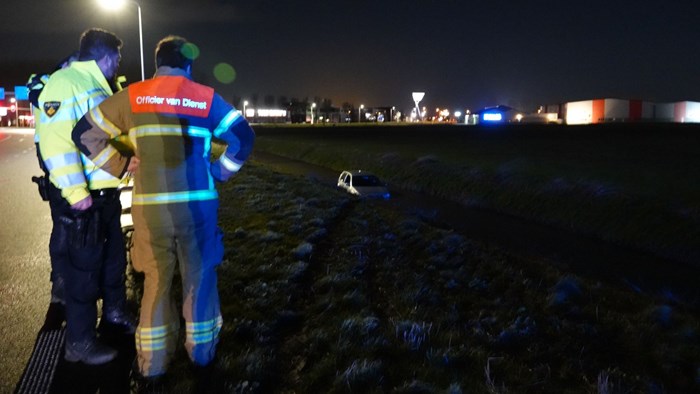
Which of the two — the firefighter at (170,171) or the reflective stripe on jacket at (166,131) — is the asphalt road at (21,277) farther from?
the reflective stripe on jacket at (166,131)

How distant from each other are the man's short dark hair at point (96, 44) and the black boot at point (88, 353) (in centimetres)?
197

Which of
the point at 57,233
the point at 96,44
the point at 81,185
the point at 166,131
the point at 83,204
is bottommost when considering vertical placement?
the point at 57,233

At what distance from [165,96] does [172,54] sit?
285mm

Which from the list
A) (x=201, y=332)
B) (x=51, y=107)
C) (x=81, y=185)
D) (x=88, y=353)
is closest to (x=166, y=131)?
(x=81, y=185)

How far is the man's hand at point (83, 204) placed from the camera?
13.1 feet

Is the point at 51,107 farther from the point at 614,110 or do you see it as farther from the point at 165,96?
the point at 614,110

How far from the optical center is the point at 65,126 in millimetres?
4012

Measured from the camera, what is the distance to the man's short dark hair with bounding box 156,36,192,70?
11.9ft

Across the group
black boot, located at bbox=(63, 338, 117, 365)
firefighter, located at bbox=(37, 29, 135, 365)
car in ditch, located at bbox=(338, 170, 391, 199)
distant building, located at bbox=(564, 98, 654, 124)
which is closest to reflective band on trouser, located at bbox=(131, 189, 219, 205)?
firefighter, located at bbox=(37, 29, 135, 365)

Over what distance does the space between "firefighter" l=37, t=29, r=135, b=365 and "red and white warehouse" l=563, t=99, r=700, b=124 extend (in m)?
111

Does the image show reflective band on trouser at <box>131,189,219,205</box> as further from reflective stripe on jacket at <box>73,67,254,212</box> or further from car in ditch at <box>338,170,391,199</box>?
car in ditch at <box>338,170,391,199</box>

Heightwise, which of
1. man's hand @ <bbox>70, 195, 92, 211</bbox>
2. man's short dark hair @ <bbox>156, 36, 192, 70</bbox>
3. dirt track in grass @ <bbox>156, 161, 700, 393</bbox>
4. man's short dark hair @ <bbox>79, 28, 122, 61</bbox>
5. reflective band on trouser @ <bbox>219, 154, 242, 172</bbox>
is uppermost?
man's short dark hair @ <bbox>79, 28, 122, 61</bbox>

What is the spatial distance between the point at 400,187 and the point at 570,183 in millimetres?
9295

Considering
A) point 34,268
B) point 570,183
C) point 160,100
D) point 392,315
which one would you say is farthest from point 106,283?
point 570,183
